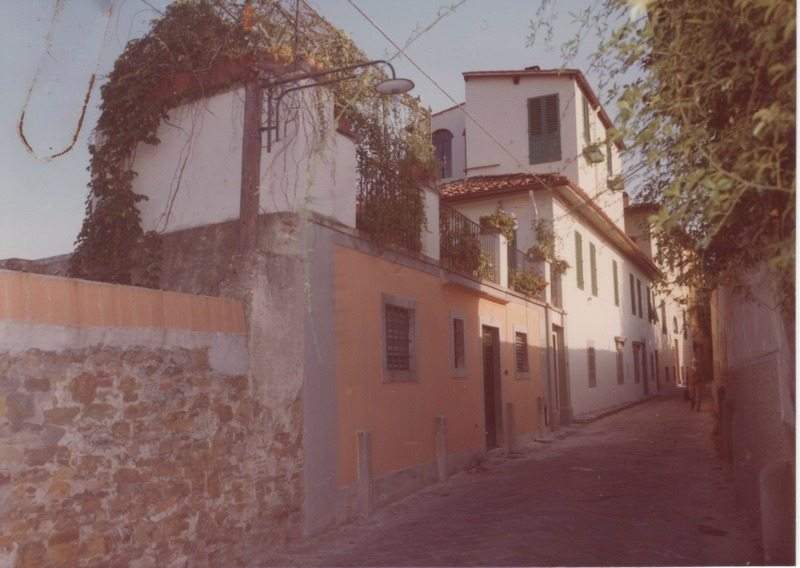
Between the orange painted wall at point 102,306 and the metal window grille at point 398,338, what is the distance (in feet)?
9.26

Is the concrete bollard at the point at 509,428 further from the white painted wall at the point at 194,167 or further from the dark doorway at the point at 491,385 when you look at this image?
Result: the white painted wall at the point at 194,167

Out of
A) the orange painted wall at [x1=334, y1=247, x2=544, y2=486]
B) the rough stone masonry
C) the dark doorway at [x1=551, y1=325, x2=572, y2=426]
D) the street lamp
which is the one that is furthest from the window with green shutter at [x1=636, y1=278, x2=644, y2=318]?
the rough stone masonry

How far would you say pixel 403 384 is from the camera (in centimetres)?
867

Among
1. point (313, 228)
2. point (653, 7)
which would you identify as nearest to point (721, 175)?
point (653, 7)

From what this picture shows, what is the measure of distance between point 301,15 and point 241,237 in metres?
2.32

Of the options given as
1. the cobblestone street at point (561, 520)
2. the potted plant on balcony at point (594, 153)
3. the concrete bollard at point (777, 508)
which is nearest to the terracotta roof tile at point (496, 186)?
the cobblestone street at point (561, 520)

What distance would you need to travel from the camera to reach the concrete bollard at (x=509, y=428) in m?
12.3

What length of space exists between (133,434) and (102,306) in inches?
34.7

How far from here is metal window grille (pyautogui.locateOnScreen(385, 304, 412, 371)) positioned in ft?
28.1

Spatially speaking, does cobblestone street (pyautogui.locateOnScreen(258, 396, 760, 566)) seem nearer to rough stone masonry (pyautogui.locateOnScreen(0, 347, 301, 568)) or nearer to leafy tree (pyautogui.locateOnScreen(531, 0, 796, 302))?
rough stone masonry (pyautogui.locateOnScreen(0, 347, 301, 568))

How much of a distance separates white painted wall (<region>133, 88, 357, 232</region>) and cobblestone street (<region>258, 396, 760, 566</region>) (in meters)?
3.04

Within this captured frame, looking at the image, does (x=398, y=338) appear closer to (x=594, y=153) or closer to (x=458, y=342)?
(x=458, y=342)

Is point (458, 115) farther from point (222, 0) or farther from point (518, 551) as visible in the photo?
point (518, 551)

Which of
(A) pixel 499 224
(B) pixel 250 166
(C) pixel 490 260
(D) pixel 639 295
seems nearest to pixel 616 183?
(B) pixel 250 166
